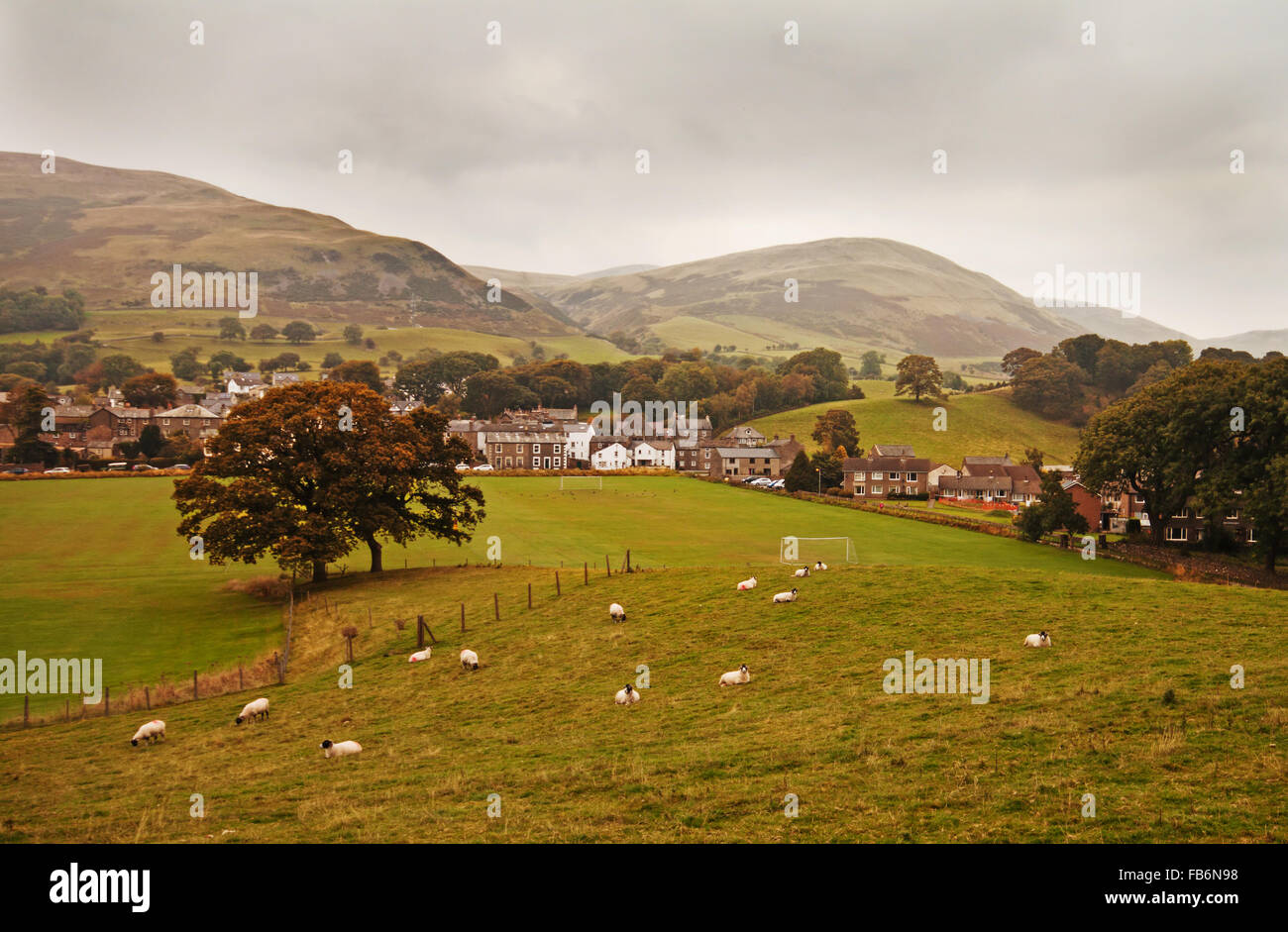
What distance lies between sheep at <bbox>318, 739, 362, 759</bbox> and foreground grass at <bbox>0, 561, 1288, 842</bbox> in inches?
17.2

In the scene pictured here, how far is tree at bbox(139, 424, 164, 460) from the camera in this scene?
130 meters

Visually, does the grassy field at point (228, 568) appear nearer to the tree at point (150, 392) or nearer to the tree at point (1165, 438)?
the tree at point (1165, 438)

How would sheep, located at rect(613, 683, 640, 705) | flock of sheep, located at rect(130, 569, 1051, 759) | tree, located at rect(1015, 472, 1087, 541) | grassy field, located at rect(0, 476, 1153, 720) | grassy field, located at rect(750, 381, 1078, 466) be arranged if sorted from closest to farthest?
flock of sheep, located at rect(130, 569, 1051, 759), sheep, located at rect(613, 683, 640, 705), grassy field, located at rect(0, 476, 1153, 720), tree, located at rect(1015, 472, 1087, 541), grassy field, located at rect(750, 381, 1078, 466)

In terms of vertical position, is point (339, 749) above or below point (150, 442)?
below

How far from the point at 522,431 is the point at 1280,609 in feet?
461

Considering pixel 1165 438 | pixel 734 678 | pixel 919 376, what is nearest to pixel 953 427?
pixel 919 376

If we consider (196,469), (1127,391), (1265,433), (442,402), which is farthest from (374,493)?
(1127,391)

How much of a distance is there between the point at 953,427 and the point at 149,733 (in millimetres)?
153941

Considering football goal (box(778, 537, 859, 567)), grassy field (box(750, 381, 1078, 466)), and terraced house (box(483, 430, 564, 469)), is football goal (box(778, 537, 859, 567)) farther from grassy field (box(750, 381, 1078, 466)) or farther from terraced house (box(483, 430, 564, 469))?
terraced house (box(483, 430, 564, 469))

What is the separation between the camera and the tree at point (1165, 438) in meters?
61.4

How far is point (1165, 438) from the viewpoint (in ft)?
210

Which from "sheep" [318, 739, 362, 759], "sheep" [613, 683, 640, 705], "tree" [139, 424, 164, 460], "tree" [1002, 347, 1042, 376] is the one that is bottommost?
"sheep" [318, 739, 362, 759]

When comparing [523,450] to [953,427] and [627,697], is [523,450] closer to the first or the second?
[953,427]

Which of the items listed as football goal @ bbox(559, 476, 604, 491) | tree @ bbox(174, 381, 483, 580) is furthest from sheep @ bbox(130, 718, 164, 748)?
football goal @ bbox(559, 476, 604, 491)
